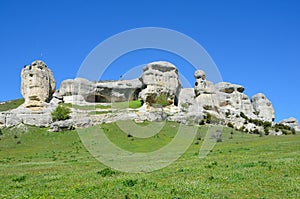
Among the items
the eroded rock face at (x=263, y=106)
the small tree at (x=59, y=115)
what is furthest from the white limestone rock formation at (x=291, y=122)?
the small tree at (x=59, y=115)

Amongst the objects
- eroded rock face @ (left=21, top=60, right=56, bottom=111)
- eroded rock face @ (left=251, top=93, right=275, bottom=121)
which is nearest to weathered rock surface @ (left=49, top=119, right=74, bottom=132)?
eroded rock face @ (left=21, top=60, right=56, bottom=111)

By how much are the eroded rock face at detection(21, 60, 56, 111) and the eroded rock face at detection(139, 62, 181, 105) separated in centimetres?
2337

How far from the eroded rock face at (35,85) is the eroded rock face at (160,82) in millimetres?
23373

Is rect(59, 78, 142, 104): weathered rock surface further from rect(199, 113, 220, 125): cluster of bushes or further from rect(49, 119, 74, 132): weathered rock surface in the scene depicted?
rect(49, 119, 74, 132): weathered rock surface

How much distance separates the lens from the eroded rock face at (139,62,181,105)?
294 feet

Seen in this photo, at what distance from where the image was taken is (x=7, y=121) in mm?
70562

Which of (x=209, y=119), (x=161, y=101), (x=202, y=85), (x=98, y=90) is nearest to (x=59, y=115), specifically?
(x=161, y=101)

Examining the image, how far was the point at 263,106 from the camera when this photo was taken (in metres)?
119

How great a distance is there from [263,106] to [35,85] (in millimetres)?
74496

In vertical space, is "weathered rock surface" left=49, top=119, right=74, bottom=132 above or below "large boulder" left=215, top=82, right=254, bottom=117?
below

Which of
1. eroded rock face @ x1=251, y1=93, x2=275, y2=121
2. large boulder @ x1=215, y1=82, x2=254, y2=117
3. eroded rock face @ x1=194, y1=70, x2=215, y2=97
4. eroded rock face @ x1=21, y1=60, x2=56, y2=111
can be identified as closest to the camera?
eroded rock face @ x1=21, y1=60, x2=56, y2=111

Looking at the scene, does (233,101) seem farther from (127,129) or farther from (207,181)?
(207,181)

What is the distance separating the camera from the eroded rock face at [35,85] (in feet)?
261

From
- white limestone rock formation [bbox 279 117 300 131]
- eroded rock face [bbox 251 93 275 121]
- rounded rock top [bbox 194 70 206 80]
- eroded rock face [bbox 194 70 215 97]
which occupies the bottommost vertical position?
white limestone rock formation [bbox 279 117 300 131]
